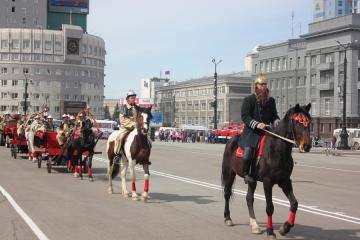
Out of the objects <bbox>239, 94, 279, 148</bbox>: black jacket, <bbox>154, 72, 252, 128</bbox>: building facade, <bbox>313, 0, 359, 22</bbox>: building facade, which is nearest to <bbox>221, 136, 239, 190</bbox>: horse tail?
<bbox>239, 94, 279, 148</bbox>: black jacket

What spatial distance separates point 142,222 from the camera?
418 inches

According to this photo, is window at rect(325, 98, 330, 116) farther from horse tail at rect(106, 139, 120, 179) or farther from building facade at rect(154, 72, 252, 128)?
horse tail at rect(106, 139, 120, 179)

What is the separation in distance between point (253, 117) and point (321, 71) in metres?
91.3

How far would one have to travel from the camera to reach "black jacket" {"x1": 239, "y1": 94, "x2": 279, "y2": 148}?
9492mm

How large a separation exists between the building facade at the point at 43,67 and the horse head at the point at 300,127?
151258mm

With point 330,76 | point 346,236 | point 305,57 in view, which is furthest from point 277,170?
point 305,57

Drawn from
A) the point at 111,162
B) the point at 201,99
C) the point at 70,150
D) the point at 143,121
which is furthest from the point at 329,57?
the point at 143,121

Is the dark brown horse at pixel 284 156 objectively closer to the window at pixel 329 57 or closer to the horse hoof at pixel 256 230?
the horse hoof at pixel 256 230

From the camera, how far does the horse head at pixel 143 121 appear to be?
13.9 m

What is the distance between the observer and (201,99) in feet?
519

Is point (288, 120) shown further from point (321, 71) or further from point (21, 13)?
point (21, 13)

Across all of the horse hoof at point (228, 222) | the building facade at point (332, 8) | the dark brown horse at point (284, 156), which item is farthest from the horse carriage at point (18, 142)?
the building facade at point (332, 8)

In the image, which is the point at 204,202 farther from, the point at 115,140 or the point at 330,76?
the point at 330,76

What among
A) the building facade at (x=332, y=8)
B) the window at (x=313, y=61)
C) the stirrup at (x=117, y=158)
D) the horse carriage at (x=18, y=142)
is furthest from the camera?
the building facade at (x=332, y=8)
